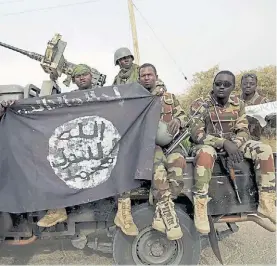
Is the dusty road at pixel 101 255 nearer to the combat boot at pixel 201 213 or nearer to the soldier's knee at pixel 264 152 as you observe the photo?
the combat boot at pixel 201 213

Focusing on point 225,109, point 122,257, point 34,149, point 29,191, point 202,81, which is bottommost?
point 122,257

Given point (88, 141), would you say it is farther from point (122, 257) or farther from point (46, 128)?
point (122, 257)

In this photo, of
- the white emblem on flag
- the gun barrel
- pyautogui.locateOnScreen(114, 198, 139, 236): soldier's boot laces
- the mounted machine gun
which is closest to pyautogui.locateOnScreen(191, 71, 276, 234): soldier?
pyautogui.locateOnScreen(114, 198, 139, 236): soldier's boot laces

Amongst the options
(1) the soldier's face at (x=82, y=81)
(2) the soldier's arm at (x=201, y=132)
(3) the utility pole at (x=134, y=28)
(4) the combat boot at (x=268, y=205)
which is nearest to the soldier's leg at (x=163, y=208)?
(2) the soldier's arm at (x=201, y=132)

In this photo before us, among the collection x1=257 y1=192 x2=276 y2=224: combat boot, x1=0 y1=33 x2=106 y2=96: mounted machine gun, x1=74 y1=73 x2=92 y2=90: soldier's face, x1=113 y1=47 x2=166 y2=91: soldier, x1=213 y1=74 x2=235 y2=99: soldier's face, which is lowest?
x1=257 y1=192 x2=276 y2=224: combat boot

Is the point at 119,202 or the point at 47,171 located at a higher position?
the point at 47,171

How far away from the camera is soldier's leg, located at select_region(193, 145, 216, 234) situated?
12.8 feet

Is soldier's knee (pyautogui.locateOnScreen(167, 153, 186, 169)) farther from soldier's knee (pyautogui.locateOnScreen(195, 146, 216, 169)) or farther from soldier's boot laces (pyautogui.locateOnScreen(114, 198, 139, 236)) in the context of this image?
soldier's boot laces (pyautogui.locateOnScreen(114, 198, 139, 236))

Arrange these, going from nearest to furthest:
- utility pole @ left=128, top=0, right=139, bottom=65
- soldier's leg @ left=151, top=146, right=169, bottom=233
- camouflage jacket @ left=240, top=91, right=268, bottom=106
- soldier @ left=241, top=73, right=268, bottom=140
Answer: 1. soldier's leg @ left=151, top=146, right=169, bottom=233
2. soldier @ left=241, top=73, right=268, bottom=140
3. camouflage jacket @ left=240, top=91, right=268, bottom=106
4. utility pole @ left=128, top=0, right=139, bottom=65

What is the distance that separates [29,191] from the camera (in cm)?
399

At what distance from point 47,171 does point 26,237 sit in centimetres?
81

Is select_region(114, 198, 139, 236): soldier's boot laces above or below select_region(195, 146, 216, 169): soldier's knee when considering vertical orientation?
below

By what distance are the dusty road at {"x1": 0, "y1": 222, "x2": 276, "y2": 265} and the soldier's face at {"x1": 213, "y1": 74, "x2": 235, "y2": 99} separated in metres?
1.86

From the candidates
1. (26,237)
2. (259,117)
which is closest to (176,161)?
(26,237)
